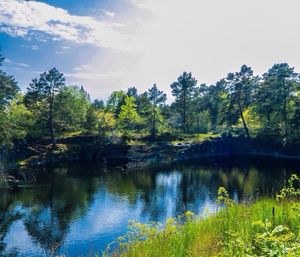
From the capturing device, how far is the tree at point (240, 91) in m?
63.3

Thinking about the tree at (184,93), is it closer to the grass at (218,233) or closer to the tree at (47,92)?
the tree at (47,92)

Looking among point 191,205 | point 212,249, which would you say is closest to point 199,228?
point 212,249

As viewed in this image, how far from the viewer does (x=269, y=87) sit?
60.5 metres

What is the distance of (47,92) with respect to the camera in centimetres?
5366

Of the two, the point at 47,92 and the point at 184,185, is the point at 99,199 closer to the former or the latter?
the point at 184,185

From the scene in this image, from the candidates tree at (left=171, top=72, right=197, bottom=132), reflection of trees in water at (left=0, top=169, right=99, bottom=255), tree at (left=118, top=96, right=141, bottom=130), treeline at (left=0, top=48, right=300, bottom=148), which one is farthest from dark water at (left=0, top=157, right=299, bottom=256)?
tree at (left=171, top=72, right=197, bottom=132)

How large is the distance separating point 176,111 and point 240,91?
14.3 m

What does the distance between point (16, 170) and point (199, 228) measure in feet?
131

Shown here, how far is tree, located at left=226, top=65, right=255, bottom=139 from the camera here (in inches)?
2491

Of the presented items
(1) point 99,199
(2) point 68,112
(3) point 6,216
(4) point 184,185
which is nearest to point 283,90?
(4) point 184,185

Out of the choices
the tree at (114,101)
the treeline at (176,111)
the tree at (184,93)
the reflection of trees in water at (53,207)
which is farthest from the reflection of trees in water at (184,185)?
the tree at (114,101)

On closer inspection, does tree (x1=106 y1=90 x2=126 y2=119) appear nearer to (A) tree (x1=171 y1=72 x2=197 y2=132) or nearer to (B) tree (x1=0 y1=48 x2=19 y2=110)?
(A) tree (x1=171 y1=72 x2=197 y2=132)

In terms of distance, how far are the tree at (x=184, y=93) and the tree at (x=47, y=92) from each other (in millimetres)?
25054

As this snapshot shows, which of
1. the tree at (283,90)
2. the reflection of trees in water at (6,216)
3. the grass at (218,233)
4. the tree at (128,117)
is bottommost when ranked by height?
the reflection of trees in water at (6,216)
